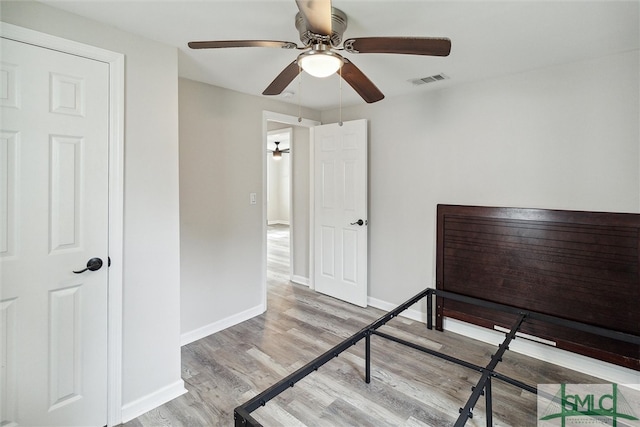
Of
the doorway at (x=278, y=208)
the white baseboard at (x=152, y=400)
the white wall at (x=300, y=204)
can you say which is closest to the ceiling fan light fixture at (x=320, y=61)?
the white baseboard at (x=152, y=400)

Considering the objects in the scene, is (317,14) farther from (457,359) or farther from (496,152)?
(496,152)

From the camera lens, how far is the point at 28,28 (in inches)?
61.9

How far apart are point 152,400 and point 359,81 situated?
236 cm

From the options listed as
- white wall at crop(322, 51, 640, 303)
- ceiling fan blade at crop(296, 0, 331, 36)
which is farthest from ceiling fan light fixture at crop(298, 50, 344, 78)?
white wall at crop(322, 51, 640, 303)

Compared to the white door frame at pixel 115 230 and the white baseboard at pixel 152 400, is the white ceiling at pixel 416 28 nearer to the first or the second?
the white door frame at pixel 115 230

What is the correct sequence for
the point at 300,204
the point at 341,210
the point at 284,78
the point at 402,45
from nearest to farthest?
the point at 402,45
the point at 284,78
the point at 341,210
the point at 300,204

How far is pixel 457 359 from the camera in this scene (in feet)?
6.61

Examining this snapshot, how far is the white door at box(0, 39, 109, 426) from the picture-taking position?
5.08 ft

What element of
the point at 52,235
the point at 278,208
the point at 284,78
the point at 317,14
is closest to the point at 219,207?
the point at 52,235

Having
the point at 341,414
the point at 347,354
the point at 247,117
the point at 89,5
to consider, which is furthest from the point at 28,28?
the point at 347,354

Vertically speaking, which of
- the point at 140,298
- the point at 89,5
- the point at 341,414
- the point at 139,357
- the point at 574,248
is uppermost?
the point at 89,5

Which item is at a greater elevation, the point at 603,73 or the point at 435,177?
the point at 603,73

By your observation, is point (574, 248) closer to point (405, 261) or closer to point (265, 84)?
point (405, 261)

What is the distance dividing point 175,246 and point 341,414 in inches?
59.5
